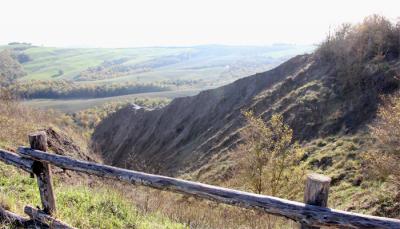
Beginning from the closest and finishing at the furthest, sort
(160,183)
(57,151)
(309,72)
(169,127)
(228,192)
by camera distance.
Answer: (228,192), (160,183), (57,151), (309,72), (169,127)

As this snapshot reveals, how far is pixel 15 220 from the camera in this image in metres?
6.28

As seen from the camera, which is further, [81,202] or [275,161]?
[275,161]

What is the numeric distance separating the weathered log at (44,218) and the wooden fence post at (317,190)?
359 cm

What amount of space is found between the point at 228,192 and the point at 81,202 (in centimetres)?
378

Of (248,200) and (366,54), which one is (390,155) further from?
(366,54)

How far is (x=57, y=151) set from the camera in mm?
15648

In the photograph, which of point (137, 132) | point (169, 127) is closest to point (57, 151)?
point (169, 127)

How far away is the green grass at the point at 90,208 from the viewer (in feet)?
21.1

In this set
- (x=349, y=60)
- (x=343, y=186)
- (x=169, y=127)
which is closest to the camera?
(x=343, y=186)

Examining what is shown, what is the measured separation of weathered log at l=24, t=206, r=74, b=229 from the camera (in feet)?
19.2

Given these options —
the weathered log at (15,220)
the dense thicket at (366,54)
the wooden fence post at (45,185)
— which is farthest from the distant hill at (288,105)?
the wooden fence post at (45,185)

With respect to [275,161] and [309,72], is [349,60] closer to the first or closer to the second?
[309,72]

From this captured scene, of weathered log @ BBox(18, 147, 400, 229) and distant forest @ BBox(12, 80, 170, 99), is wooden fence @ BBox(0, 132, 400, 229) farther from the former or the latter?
distant forest @ BBox(12, 80, 170, 99)

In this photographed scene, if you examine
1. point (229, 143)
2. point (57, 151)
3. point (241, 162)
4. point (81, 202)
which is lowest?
point (229, 143)
